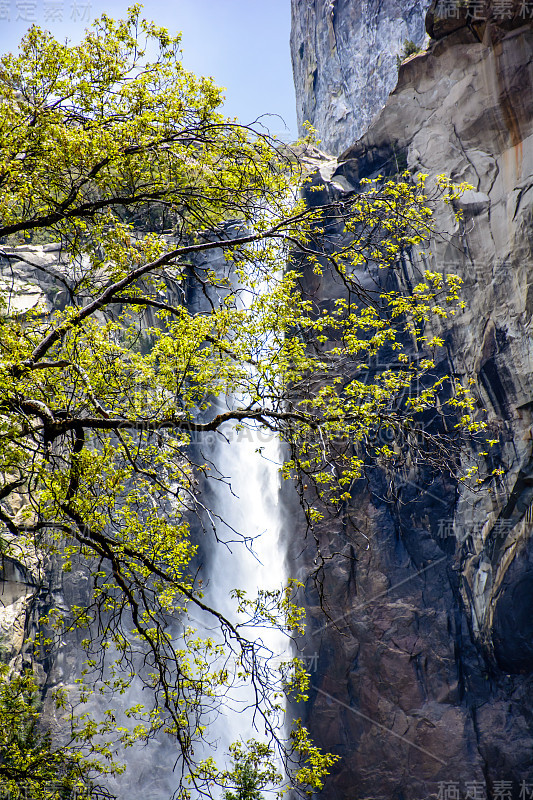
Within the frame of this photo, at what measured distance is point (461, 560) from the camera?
16.8 metres

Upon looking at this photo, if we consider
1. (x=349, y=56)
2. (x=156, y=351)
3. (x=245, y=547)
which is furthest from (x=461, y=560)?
(x=349, y=56)

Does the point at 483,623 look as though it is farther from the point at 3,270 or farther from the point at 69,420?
the point at 3,270

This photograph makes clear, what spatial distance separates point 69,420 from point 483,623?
1361 centimetres

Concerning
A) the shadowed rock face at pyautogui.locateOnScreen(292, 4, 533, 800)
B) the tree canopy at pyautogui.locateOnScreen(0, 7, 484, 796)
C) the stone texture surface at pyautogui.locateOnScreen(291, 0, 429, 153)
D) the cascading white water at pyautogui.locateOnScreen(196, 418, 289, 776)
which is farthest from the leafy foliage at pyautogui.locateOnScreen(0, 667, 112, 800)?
the stone texture surface at pyautogui.locateOnScreen(291, 0, 429, 153)

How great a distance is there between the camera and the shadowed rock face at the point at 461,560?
15.2 meters

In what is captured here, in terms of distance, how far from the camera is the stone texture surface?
30922 mm

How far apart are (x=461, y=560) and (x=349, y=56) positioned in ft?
93.8

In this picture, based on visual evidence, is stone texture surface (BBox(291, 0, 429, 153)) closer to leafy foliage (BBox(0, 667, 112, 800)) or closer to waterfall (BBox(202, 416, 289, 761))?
waterfall (BBox(202, 416, 289, 761))

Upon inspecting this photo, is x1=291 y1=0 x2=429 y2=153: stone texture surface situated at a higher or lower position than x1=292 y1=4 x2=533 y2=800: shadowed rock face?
higher

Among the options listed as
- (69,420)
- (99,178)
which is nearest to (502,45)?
(99,178)

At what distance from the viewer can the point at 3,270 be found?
827 inches

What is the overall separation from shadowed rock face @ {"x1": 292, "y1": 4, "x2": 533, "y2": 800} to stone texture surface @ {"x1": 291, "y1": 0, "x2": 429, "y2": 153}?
1448cm

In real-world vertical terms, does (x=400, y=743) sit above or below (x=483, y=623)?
below

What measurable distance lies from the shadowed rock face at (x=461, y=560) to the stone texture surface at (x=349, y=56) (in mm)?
14477
